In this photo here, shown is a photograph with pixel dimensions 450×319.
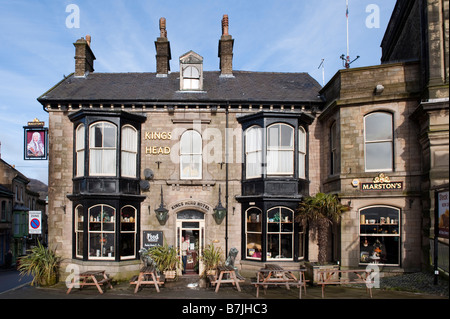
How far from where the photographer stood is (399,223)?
40.5 feet

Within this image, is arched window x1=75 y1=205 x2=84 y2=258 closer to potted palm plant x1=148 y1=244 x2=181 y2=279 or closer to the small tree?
potted palm plant x1=148 y1=244 x2=181 y2=279

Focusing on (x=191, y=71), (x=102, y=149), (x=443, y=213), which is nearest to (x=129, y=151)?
(x=102, y=149)

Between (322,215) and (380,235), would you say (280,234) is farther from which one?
(380,235)

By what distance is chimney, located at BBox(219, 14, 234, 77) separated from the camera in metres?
17.2

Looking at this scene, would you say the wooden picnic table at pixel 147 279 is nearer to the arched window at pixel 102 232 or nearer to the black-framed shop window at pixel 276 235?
the arched window at pixel 102 232

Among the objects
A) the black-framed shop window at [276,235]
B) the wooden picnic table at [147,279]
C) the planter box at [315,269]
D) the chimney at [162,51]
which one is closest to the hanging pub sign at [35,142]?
the chimney at [162,51]

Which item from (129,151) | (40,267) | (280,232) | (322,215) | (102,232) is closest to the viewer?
(322,215)

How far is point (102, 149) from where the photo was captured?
14.2 m

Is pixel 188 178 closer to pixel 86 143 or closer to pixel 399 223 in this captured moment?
pixel 86 143

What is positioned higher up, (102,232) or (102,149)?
Answer: (102,149)

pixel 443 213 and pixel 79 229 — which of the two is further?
pixel 79 229

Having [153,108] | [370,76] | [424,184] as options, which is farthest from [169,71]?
[424,184]

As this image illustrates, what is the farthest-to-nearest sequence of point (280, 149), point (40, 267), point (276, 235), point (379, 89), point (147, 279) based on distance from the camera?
point (280, 149) → point (276, 235) → point (40, 267) → point (379, 89) → point (147, 279)

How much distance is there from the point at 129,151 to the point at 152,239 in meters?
3.79
